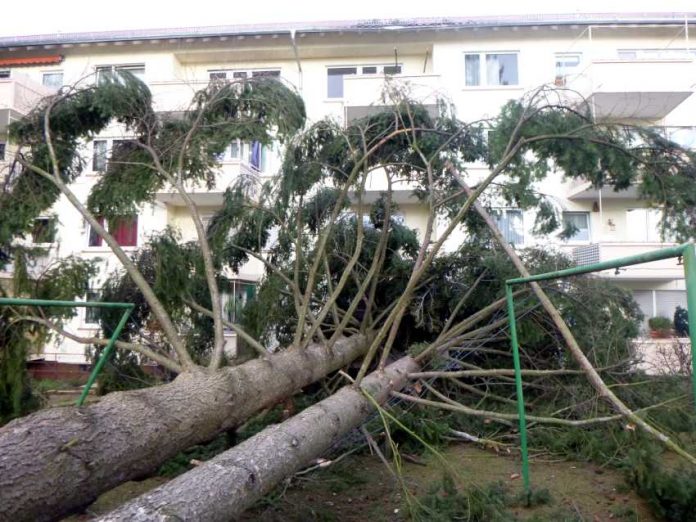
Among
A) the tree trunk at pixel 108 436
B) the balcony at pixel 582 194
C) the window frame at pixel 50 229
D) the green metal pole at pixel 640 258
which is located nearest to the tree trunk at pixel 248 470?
the tree trunk at pixel 108 436

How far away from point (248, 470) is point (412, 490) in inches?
86.9

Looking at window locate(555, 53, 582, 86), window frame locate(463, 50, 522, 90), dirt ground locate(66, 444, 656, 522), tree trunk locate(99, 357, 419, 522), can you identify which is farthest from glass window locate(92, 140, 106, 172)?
window locate(555, 53, 582, 86)

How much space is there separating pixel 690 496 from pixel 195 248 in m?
5.26

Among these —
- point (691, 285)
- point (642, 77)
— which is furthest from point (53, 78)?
point (691, 285)

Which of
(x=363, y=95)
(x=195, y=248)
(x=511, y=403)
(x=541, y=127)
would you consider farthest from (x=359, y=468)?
(x=363, y=95)

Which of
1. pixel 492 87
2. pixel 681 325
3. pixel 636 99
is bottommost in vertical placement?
pixel 681 325

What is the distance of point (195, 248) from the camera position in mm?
7098

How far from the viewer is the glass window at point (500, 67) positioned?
17.4 metres

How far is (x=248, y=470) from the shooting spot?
336 centimetres

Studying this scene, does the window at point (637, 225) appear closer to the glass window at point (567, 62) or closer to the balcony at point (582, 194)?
the balcony at point (582, 194)

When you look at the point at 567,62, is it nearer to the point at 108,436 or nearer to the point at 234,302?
the point at 234,302

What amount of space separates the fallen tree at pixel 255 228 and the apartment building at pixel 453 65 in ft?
24.6

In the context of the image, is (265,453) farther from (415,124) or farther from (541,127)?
(415,124)

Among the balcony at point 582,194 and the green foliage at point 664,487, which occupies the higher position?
the balcony at point 582,194
